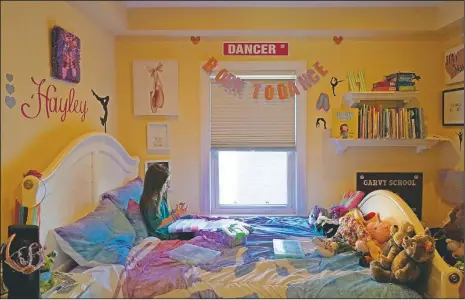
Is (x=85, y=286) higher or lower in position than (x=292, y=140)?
lower

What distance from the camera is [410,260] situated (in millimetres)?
1159

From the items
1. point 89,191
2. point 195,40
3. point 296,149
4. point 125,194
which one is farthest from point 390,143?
point 89,191

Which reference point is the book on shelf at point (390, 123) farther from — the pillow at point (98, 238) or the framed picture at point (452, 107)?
the pillow at point (98, 238)

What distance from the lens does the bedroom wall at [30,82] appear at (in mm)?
1021

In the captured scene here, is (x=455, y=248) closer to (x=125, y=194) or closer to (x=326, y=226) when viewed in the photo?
(x=326, y=226)

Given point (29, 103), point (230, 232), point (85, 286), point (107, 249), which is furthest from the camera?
point (230, 232)

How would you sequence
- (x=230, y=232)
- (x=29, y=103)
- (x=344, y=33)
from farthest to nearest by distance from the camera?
(x=344, y=33) → (x=230, y=232) → (x=29, y=103)

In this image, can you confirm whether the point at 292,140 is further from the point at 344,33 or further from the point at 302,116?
the point at 344,33

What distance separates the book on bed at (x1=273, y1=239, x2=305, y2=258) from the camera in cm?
137

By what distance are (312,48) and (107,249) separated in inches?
50.6

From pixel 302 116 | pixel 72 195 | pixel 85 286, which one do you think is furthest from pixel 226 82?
pixel 85 286

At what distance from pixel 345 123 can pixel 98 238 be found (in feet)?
4.28

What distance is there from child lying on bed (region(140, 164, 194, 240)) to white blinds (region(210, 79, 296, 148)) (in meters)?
0.30

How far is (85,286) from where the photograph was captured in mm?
1021
